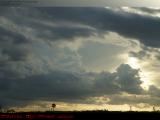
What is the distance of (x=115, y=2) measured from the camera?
664 inches
